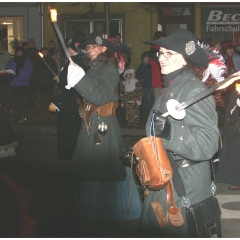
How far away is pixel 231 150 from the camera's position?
7.37 metres

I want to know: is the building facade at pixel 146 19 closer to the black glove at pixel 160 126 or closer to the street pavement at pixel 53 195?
the street pavement at pixel 53 195

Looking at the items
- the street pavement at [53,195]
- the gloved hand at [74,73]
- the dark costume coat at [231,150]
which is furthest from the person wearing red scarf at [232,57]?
the gloved hand at [74,73]

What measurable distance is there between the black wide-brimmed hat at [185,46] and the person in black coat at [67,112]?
3.01 meters

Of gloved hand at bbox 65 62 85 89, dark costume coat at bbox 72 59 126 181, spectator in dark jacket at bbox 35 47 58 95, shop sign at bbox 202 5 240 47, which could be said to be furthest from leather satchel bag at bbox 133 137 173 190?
shop sign at bbox 202 5 240 47

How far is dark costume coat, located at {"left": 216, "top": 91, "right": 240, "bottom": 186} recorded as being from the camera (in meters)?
7.29

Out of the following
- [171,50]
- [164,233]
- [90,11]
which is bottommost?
[164,233]

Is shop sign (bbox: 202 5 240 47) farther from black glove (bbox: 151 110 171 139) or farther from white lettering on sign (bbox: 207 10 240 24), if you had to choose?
black glove (bbox: 151 110 171 139)

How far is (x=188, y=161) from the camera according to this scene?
11.4 feet

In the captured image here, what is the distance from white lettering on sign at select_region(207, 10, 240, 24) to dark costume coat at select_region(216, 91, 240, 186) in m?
11.8

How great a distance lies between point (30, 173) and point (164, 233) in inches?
211

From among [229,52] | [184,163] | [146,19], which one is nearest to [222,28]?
[146,19]

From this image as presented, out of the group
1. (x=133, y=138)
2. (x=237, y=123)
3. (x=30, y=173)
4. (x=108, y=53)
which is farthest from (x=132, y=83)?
(x=108, y=53)

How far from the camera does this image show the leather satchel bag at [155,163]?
10.8 ft

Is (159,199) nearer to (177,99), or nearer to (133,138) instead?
(177,99)
